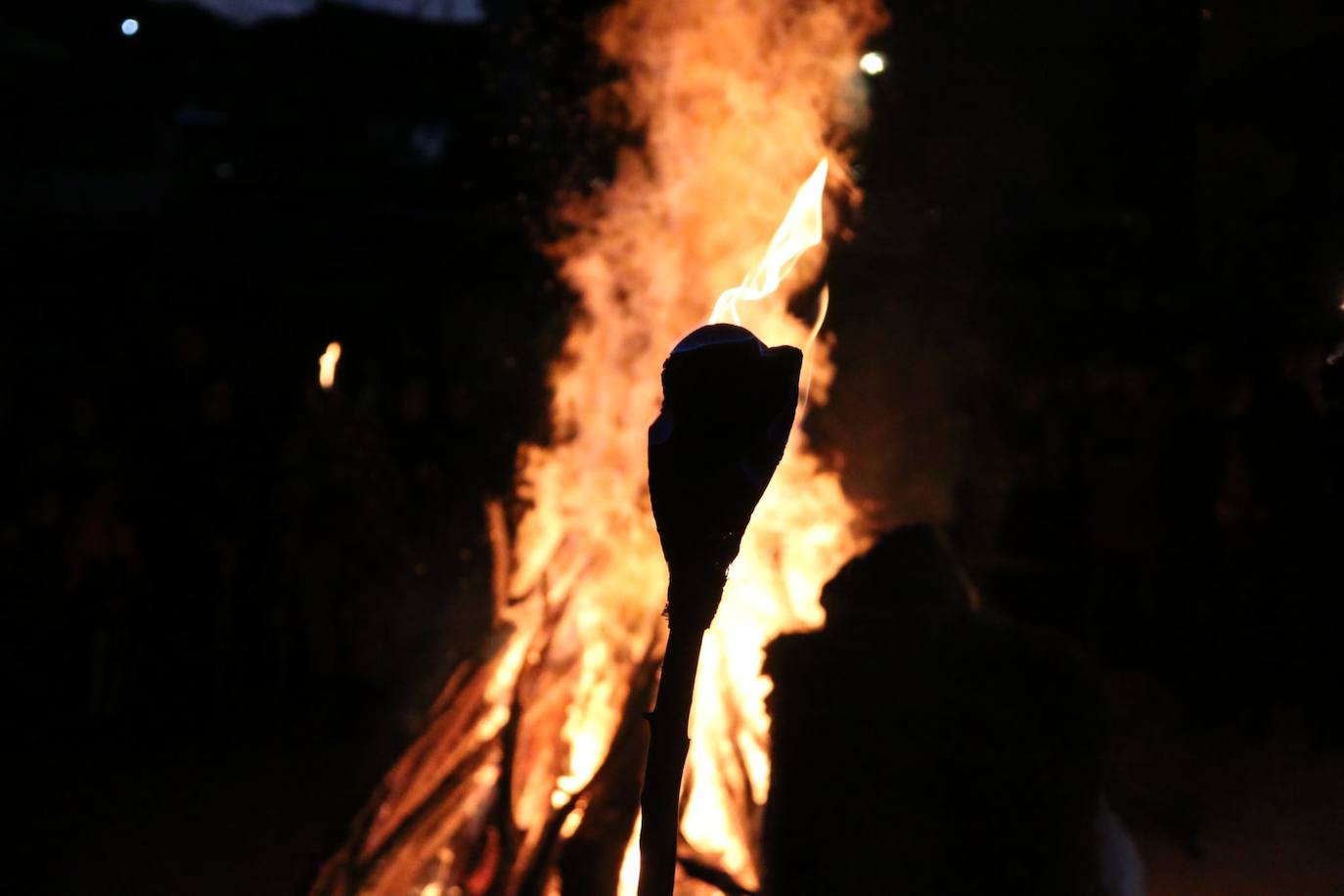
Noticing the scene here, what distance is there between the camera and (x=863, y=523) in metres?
7.92

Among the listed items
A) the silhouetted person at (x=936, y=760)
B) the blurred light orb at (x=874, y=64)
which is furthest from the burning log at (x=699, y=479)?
the blurred light orb at (x=874, y=64)

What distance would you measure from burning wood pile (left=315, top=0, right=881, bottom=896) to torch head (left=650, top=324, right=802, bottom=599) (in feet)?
4.80

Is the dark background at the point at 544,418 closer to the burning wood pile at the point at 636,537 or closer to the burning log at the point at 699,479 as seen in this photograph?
the burning wood pile at the point at 636,537

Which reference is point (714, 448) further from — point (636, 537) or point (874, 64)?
point (874, 64)

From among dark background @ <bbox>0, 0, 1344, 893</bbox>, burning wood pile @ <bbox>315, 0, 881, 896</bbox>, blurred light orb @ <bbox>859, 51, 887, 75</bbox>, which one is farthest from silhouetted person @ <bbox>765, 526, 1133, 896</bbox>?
blurred light orb @ <bbox>859, 51, 887, 75</bbox>

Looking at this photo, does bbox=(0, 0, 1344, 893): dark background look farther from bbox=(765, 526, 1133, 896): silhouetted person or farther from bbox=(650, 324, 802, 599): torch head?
bbox=(650, 324, 802, 599): torch head

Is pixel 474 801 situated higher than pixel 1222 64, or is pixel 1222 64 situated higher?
pixel 1222 64

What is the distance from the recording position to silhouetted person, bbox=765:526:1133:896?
97.3 inches

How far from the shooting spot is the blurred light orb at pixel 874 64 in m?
9.42

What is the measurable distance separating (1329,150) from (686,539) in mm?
10553

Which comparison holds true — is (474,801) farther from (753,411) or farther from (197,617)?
(197,617)

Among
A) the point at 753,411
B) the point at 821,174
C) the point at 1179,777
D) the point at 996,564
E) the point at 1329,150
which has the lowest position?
the point at 753,411

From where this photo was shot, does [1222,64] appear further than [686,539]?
Yes

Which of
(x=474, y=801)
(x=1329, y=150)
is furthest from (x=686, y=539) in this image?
(x=1329, y=150)
